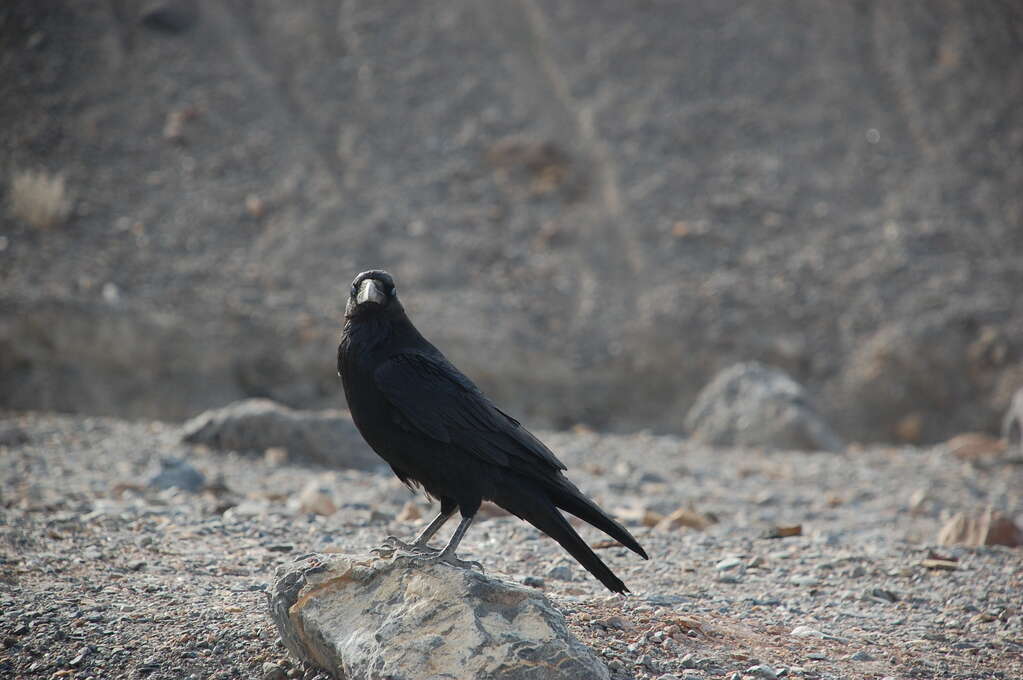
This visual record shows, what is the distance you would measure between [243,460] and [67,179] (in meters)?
11.1

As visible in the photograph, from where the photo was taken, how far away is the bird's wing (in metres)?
4.96

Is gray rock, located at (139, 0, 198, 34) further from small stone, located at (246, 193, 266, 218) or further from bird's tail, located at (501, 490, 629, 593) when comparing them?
bird's tail, located at (501, 490, 629, 593)

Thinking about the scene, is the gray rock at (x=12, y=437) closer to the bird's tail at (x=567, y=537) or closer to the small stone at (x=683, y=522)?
the small stone at (x=683, y=522)

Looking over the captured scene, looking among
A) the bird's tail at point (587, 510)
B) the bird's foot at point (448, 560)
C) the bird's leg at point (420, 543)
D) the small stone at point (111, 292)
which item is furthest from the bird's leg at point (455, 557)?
Result: the small stone at point (111, 292)

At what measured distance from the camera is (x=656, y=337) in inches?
670

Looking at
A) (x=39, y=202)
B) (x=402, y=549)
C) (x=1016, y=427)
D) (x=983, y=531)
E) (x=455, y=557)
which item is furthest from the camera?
(x=39, y=202)

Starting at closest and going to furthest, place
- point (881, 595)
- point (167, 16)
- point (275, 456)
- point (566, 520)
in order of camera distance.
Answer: point (566, 520) → point (881, 595) → point (275, 456) → point (167, 16)

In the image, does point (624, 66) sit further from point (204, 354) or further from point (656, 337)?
point (204, 354)

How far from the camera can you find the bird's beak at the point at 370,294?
5.12 m

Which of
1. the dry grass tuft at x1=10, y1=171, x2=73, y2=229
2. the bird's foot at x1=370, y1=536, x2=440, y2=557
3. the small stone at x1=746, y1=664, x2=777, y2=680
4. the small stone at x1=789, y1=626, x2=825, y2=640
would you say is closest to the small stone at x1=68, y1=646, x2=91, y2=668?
the bird's foot at x1=370, y1=536, x2=440, y2=557

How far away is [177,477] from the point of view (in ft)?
28.0

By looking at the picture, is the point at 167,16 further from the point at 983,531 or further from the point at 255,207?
the point at 983,531

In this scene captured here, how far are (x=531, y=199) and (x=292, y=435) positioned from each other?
1031 centimetres

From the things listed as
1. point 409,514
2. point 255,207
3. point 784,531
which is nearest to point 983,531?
point 784,531
